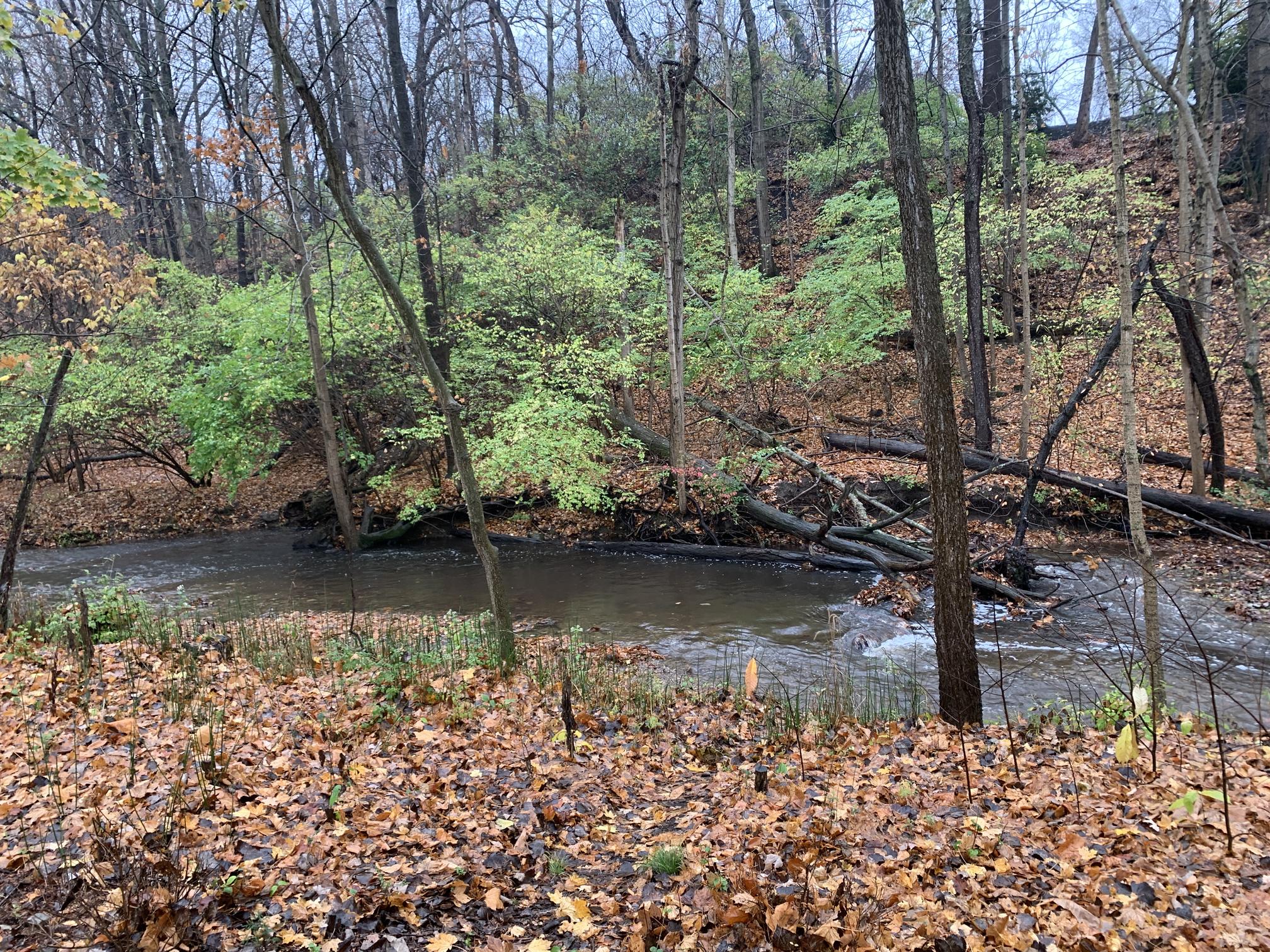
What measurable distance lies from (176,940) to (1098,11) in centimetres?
908

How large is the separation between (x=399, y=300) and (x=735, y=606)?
273 inches

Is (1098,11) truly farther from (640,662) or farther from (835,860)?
(640,662)

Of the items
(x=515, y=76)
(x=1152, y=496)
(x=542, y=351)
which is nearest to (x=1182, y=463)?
(x=1152, y=496)

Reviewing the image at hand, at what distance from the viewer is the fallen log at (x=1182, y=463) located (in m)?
12.3

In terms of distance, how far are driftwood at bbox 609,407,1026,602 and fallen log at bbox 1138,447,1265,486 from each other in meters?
4.81

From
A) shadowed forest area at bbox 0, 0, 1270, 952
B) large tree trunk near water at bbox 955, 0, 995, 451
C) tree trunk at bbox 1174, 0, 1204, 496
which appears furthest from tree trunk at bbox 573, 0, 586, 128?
tree trunk at bbox 1174, 0, 1204, 496

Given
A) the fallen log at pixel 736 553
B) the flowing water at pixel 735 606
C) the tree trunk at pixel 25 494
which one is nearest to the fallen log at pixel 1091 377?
the flowing water at pixel 735 606

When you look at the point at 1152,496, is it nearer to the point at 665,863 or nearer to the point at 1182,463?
the point at 1182,463

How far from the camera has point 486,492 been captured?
15500mm

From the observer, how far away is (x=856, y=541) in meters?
12.6

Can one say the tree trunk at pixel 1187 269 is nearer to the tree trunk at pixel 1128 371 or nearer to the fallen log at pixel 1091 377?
the fallen log at pixel 1091 377

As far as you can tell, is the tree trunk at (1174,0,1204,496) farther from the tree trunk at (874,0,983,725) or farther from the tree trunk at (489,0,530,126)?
the tree trunk at (489,0,530,126)

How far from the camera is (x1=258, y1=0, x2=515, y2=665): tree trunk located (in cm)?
554

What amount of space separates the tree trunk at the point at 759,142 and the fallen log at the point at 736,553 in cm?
1184
